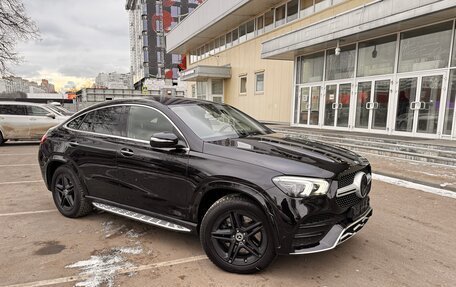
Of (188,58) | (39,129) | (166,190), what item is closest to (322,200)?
(166,190)

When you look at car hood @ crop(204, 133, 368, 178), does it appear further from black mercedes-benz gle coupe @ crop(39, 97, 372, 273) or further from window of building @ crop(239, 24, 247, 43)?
window of building @ crop(239, 24, 247, 43)

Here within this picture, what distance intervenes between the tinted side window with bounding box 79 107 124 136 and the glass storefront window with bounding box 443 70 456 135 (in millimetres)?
10202

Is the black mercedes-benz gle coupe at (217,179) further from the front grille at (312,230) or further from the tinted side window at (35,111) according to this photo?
the tinted side window at (35,111)

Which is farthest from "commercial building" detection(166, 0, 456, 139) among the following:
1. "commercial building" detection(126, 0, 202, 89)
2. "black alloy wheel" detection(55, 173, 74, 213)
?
"commercial building" detection(126, 0, 202, 89)

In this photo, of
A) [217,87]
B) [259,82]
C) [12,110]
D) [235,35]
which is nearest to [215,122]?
[12,110]

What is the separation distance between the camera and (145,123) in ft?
12.5

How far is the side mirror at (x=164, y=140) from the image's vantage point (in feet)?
10.6

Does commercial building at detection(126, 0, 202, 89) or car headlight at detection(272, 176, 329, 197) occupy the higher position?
commercial building at detection(126, 0, 202, 89)

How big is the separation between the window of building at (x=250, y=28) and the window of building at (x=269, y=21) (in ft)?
5.11

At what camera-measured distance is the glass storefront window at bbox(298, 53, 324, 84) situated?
14781mm

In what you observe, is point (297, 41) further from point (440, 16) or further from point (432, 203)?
point (432, 203)

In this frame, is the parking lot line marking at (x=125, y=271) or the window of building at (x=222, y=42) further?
the window of building at (x=222, y=42)

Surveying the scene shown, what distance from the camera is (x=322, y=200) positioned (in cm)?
274

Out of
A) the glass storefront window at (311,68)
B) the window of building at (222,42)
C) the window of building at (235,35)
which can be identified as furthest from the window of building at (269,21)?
the window of building at (222,42)
